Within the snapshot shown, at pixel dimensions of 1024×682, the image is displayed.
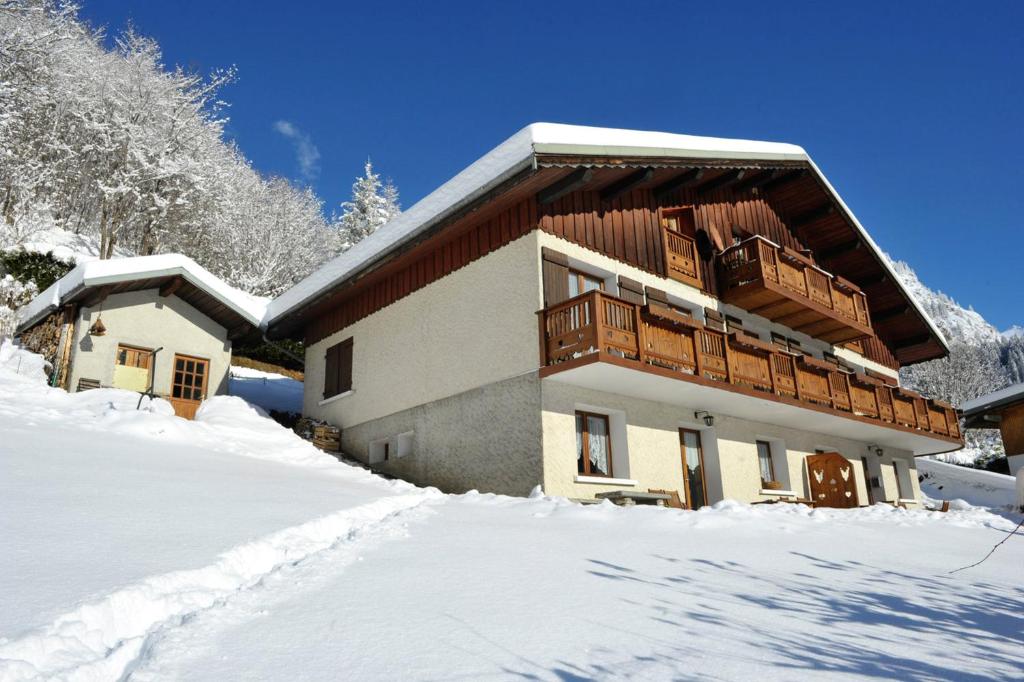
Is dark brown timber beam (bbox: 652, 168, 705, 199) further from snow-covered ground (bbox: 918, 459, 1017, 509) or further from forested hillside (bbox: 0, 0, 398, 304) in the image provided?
forested hillside (bbox: 0, 0, 398, 304)

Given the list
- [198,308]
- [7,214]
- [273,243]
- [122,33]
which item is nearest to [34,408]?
[198,308]

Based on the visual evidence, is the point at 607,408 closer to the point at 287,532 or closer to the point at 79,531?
the point at 287,532

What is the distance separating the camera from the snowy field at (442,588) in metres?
3.23

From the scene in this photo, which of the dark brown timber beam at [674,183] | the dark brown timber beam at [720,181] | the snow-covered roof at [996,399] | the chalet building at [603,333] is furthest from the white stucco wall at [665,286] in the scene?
the snow-covered roof at [996,399]

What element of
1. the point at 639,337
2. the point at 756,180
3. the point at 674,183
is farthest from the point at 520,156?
the point at 756,180

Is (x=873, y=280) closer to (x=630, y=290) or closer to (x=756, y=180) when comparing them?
(x=756, y=180)

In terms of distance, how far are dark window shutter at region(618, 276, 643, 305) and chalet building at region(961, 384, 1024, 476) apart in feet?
63.9

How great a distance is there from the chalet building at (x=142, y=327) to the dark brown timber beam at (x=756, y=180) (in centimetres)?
1365

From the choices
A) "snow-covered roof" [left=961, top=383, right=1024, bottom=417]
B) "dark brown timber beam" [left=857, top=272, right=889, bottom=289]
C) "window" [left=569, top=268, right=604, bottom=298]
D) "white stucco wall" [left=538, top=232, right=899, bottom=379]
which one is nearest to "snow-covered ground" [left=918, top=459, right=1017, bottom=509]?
"snow-covered roof" [left=961, top=383, right=1024, bottom=417]

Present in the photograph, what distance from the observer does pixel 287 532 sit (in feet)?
18.9

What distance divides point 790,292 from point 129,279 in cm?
1564

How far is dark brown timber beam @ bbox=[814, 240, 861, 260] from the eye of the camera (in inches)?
848

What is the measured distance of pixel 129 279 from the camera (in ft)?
50.3

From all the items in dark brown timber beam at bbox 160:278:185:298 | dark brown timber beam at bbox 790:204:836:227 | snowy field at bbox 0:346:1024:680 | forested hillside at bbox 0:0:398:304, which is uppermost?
forested hillside at bbox 0:0:398:304
